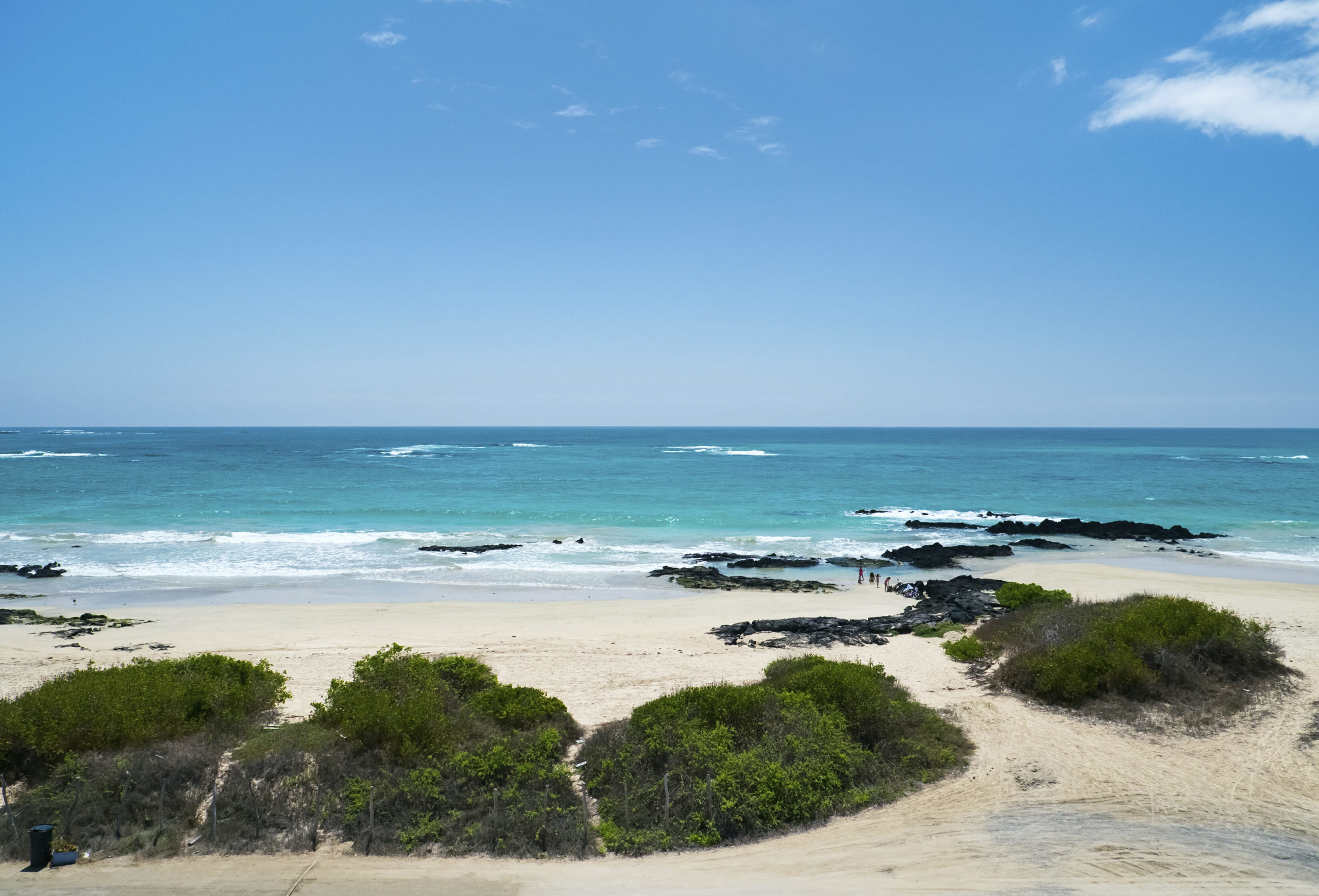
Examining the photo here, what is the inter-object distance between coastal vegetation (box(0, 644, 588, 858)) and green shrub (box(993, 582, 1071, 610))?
15073mm

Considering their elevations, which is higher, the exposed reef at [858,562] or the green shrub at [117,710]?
the green shrub at [117,710]

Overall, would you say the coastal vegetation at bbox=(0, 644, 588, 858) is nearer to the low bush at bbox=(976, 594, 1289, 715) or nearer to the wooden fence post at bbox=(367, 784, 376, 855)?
the wooden fence post at bbox=(367, 784, 376, 855)

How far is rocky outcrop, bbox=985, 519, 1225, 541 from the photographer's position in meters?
39.3

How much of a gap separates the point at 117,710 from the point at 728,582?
846 inches

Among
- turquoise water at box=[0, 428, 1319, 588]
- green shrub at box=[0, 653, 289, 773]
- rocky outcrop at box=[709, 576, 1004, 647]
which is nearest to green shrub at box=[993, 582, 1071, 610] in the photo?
rocky outcrop at box=[709, 576, 1004, 647]

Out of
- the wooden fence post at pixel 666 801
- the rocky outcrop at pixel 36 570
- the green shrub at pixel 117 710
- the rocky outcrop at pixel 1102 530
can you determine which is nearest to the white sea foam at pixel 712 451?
the rocky outcrop at pixel 1102 530

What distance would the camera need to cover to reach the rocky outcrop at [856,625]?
754 inches

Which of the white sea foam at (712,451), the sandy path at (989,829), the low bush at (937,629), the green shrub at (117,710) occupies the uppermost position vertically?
the white sea foam at (712,451)

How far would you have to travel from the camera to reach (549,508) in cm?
4938

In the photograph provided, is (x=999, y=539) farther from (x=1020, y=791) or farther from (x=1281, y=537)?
(x=1020, y=791)

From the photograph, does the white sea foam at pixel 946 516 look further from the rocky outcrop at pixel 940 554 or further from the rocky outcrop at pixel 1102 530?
the rocky outcrop at pixel 940 554

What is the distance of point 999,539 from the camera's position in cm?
3969

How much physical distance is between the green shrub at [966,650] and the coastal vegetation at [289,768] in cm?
974

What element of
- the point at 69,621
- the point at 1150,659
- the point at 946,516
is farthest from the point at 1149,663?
the point at 946,516
